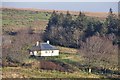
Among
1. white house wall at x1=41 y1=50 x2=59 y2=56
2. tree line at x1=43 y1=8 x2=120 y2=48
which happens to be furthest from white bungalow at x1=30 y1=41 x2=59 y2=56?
tree line at x1=43 y1=8 x2=120 y2=48

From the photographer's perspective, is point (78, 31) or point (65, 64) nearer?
point (65, 64)

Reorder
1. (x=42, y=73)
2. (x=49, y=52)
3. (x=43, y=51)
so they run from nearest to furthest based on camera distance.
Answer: (x=42, y=73) < (x=43, y=51) < (x=49, y=52)

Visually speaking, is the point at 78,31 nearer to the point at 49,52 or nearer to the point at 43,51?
the point at 49,52

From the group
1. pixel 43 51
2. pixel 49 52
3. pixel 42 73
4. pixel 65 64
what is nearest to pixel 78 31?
pixel 49 52

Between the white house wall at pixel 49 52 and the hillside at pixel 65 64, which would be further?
the white house wall at pixel 49 52

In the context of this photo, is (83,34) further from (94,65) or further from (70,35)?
(94,65)

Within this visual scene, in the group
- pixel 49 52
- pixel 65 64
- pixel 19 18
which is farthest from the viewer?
pixel 19 18

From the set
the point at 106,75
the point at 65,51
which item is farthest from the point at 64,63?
the point at 65,51

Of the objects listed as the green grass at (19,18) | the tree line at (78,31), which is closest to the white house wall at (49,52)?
the tree line at (78,31)

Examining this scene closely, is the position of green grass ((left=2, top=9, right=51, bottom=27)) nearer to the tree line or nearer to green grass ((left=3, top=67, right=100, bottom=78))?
the tree line

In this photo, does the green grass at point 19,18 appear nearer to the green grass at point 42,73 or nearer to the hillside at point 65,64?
the hillside at point 65,64

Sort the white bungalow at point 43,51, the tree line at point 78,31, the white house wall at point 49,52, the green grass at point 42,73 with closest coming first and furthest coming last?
the green grass at point 42,73, the white bungalow at point 43,51, the white house wall at point 49,52, the tree line at point 78,31

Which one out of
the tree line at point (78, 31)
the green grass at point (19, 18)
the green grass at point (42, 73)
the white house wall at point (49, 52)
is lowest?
the green grass at point (42, 73)

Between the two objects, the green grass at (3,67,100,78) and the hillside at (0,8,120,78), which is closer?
the green grass at (3,67,100,78)
